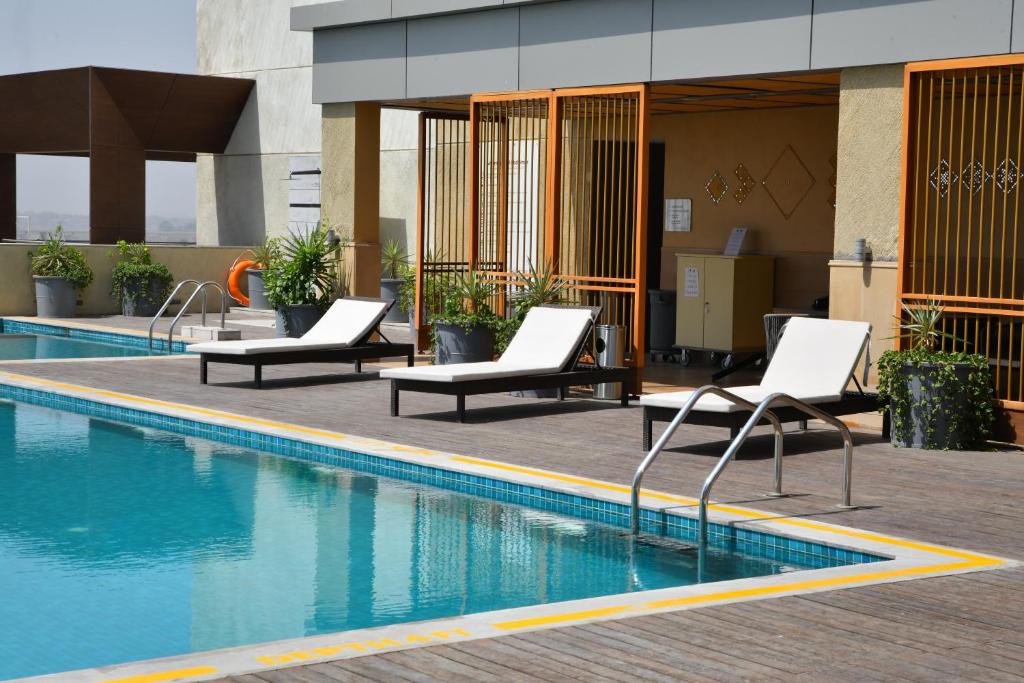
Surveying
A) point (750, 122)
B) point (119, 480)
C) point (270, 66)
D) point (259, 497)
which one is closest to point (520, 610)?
point (259, 497)

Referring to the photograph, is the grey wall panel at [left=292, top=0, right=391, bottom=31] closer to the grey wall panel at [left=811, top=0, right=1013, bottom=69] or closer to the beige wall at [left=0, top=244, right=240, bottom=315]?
the grey wall panel at [left=811, top=0, right=1013, bottom=69]

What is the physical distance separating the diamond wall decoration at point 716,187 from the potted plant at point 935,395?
6.75 m

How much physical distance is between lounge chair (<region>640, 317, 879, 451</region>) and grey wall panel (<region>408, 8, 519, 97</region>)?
4380 millimetres

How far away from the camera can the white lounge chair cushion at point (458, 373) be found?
1104 centimetres

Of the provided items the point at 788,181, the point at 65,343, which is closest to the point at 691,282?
the point at 788,181

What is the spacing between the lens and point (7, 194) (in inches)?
1167

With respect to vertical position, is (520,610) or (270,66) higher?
(270,66)

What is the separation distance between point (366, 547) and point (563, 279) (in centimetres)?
598

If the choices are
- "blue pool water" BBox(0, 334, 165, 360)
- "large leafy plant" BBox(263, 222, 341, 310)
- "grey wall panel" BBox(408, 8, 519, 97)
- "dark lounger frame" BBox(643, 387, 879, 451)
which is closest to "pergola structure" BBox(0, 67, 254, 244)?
"blue pool water" BBox(0, 334, 165, 360)

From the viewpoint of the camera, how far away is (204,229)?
92.4 feet

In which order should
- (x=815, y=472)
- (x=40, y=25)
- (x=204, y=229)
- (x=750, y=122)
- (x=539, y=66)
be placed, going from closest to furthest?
(x=815, y=472) < (x=539, y=66) < (x=750, y=122) < (x=204, y=229) < (x=40, y=25)

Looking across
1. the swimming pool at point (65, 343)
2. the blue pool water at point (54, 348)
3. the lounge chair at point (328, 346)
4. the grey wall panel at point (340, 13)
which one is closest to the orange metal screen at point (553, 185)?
the lounge chair at point (328, 346)

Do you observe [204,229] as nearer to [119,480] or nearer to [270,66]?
[270,66]

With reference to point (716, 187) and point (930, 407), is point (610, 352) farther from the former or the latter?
point (716, 187)
